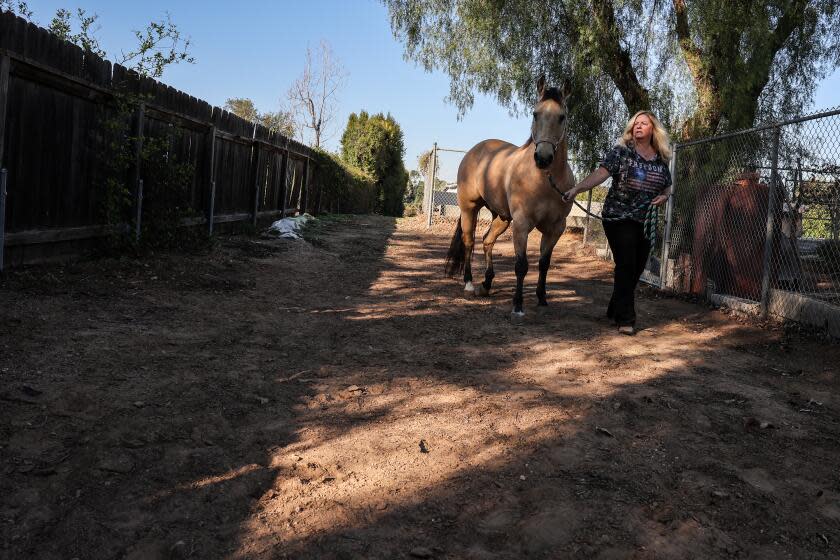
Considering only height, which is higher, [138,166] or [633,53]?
[633,53]

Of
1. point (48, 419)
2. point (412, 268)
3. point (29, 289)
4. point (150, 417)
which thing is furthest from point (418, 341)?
point (412, 268)

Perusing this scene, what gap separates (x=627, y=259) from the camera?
5652 millimetres

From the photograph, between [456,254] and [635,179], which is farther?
[456,254]

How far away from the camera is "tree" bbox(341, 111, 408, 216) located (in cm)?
3388

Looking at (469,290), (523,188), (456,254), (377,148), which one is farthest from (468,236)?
(377,148)

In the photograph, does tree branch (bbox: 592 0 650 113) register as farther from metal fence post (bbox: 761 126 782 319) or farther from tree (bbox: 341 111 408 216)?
tree (bbox: 341 111 408 216)

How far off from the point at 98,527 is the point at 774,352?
16.0 feet

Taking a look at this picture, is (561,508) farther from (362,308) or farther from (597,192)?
(597,192)

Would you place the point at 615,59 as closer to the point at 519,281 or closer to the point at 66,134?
the point at 519,281

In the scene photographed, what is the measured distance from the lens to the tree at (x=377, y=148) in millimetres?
33875

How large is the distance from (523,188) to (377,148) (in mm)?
28645

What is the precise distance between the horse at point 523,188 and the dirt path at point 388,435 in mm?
1211

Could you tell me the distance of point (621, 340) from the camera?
5312 millimetres

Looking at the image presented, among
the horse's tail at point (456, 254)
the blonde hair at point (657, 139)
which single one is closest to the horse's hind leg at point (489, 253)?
the horse's tail at point (456, 254)
